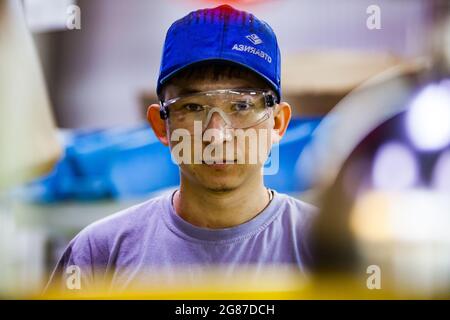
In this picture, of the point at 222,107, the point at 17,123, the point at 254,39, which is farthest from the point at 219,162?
the point at 17,123

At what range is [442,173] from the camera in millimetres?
2449

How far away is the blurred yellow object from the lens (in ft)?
8.13

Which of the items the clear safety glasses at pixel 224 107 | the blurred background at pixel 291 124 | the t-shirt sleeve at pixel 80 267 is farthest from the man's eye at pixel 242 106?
the t-shirt sleeve at pixel 80 267

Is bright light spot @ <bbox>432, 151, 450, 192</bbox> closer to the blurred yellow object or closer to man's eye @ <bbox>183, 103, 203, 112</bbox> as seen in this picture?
man's eye @ <bbox>183, 103, 203, 112</bbox>

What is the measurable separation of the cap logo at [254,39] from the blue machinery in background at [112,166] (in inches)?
13.2

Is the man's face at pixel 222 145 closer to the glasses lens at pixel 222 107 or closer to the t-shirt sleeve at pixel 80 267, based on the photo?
the glasses lens at pixel 222 107

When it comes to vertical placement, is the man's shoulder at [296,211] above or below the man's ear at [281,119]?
below

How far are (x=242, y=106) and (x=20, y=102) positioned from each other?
795 mm

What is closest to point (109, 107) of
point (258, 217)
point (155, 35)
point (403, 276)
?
point (155, 35)

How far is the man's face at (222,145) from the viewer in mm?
2229

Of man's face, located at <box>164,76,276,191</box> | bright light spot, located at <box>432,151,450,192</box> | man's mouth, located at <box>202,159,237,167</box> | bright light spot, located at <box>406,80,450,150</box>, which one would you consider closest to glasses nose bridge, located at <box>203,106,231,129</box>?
man's face, located at <box>164,76,276,191</box>

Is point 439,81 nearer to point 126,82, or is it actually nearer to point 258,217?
point 258,217

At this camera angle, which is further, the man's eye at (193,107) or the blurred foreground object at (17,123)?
the blurred foreground object at (17,123)

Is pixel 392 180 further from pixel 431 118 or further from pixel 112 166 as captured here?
pixel 112 166
